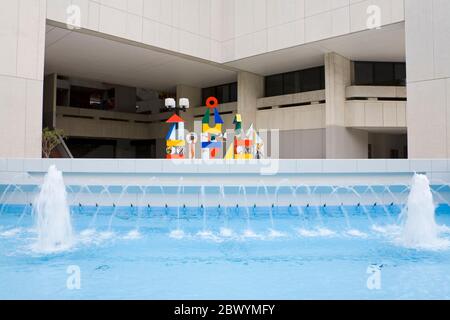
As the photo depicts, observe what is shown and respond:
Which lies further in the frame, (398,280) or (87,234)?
(87,234)

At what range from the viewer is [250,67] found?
Result: 18.3 meters

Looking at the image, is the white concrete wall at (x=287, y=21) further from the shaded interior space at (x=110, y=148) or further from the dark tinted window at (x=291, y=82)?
the shaded interior space at (x=110, y=148)

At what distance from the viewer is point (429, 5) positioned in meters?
11.9

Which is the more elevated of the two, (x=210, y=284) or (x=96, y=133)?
(x=96, y=133)

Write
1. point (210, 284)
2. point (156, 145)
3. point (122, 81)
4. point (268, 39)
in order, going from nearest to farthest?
point (210, 284)
point (268, 39)
point (122, 81)
point (156, 145)

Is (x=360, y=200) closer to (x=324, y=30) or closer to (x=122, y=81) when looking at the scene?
(x=324, y=30)

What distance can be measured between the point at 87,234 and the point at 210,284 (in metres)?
3.08

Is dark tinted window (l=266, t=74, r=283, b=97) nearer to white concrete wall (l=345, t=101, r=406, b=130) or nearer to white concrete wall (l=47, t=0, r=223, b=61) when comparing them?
white concrete wall (l=47, t=0, r=223, b=61)

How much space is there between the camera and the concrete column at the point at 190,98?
2170 centimetres

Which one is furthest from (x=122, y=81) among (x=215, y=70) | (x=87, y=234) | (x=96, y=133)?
(x=87, y=234)

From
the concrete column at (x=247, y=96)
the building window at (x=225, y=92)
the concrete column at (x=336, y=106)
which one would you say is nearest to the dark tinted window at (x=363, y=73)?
the concrete column at (x=336, y=106)

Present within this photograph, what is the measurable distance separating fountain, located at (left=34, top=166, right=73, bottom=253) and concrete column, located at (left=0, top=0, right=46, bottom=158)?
6.05 meters

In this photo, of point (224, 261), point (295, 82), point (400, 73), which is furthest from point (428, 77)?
point (224, 261)
